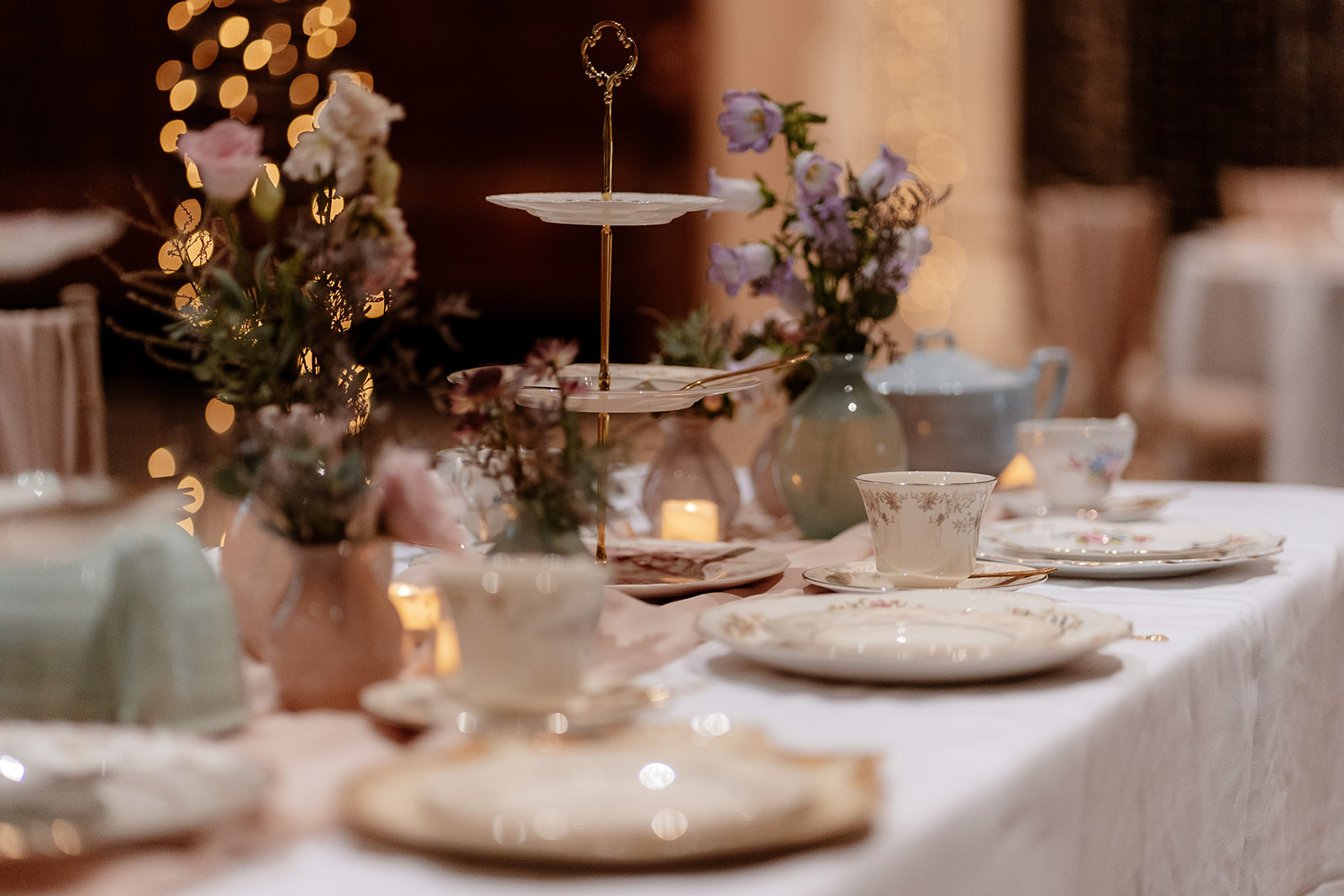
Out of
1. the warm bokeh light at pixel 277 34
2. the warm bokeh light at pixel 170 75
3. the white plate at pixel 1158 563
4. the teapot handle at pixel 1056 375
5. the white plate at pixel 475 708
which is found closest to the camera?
the white plate at pixel 475 708

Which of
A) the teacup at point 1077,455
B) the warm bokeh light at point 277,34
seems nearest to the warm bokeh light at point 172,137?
the warm bokeh light at point 277,34

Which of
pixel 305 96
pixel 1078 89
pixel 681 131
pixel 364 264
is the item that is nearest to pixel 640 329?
pixel 681 131

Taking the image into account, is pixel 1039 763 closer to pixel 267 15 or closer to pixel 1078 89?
pixel 267 15

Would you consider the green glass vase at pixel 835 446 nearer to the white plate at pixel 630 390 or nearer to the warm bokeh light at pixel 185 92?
the white plate at pixel 630 390

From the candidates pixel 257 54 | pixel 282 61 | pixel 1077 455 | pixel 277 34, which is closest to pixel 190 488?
pixel 1077 455

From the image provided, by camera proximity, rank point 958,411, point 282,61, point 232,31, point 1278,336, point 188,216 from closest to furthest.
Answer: point 188,216
point 958,411
point 232,31
point 1278,336
point 282,61

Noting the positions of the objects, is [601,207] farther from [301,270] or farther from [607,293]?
[301,270]

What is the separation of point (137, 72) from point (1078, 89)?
4307mm

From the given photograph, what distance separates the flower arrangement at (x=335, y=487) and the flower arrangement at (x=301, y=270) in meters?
0.07

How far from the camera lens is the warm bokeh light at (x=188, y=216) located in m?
0.93

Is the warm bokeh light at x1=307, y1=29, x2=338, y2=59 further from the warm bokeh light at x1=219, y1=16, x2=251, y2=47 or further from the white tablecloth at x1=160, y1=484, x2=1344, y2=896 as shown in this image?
the white tablecloth at x1=160, y1=484, x2=1344, y2=896

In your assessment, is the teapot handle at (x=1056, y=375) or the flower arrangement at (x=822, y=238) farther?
the teapot handle at (x=1056, y=375)

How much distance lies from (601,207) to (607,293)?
4.4 inches

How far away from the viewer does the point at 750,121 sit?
133 centimetres
